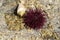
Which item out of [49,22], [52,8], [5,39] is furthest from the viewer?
[52,8]

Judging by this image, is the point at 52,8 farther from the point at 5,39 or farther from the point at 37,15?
the point at 5,39

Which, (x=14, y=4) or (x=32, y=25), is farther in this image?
(x=14, y=4)

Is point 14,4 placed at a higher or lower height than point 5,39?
higher

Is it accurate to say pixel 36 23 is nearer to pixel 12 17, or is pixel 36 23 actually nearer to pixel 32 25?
pixel 32 25

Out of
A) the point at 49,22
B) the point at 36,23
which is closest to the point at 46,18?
the point at 49,22

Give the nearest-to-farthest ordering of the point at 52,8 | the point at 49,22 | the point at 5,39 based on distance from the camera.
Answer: the point at 5,39
the point at 49,22
the point at 52,8

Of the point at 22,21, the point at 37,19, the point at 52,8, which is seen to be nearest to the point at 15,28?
the point at 22,21
